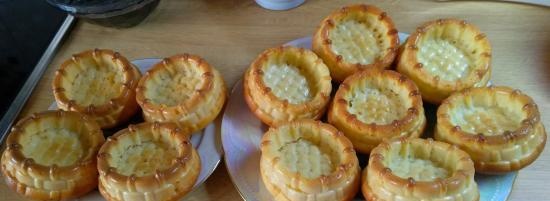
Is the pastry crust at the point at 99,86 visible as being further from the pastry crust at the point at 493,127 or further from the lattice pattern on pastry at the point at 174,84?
the pastry crust at the point at 493,127

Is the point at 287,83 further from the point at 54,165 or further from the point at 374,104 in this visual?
the point at 54,165

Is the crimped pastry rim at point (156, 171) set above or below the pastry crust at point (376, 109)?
below

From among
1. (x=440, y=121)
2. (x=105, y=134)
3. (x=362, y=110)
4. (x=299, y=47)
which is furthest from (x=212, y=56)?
(x=440, y=121)

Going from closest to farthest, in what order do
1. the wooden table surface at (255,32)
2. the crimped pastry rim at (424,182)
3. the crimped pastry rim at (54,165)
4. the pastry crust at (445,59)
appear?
the crimped pastry rim at (424,182) < the crimped pastry rim at (54,165) < the pastry crust at (445,59) < the wooden table surface at (255,32)

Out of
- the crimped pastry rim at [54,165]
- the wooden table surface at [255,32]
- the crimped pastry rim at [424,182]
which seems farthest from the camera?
the wooden table surface at [255,32]

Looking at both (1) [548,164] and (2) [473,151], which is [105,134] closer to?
(2) [473,151]

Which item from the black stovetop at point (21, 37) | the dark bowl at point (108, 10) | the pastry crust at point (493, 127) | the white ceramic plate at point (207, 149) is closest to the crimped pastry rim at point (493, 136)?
the pastry crust at point (493, 127)

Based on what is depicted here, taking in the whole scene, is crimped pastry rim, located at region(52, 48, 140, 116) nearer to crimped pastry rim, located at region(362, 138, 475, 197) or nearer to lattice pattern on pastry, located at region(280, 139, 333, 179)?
lattice pattern on pastry, located at region(280, 139, 333, 179)
